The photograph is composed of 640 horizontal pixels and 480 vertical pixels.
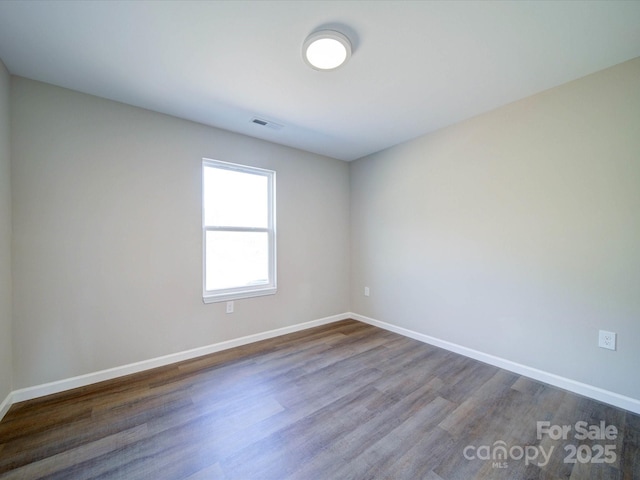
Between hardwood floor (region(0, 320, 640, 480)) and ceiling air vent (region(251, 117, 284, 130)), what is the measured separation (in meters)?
2.43

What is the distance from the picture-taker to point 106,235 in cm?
219

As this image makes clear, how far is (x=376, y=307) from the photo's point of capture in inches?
142

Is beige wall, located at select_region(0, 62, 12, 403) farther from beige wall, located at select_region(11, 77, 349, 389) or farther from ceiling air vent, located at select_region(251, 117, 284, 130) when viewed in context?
ceiling air vent, located at select_region(251, 117, 284, 130)

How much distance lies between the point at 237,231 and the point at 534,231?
2935 millimetres

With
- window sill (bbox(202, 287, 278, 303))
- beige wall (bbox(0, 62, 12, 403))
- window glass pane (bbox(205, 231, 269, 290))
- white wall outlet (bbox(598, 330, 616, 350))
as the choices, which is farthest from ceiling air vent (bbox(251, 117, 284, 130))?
white wall outlet (bbox(598, 330, 616, 350))

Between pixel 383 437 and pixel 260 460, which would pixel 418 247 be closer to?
pixel 383 437

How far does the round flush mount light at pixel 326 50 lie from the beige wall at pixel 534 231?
1.66 metres

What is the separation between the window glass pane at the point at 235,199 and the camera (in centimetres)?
281

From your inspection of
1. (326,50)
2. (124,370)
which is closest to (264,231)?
(124,370)

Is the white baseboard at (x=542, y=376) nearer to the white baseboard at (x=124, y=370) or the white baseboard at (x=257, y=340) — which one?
the white baseboard at (x=257, y=340)

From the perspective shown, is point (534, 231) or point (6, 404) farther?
point (534, 231)

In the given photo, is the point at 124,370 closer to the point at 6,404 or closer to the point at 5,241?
the point at 6,404

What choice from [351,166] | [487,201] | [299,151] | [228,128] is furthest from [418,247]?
[228,128]

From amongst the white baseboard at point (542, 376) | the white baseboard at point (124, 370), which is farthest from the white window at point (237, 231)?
the white baseboard at point (542, 376)
